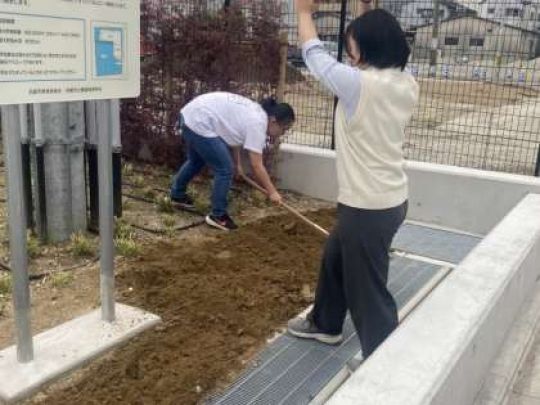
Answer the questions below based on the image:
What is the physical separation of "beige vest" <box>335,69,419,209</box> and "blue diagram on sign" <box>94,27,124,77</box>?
3.56 feet

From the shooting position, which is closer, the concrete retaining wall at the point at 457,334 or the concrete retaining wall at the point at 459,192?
the concrete retaining wall at the point at 457,334

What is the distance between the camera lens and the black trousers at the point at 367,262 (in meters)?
2.61

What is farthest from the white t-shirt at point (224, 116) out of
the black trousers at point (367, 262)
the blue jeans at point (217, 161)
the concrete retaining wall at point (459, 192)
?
the black trousers at point (367, 262)

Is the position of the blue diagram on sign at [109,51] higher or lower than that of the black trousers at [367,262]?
higher

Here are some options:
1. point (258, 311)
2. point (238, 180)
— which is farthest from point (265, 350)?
point (238, 180)

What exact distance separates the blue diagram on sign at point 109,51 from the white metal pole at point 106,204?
241mm

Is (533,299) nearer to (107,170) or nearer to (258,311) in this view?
(258,311)

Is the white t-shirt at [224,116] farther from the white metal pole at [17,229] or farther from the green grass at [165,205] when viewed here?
the white metal pole at [17,229]

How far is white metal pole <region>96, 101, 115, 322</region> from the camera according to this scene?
2.98m

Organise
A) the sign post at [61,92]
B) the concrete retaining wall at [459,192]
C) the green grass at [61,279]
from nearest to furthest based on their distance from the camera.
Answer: the sign post at [61,92] < the green grass at [61,279] < the concrete retaining wall at [459,192]

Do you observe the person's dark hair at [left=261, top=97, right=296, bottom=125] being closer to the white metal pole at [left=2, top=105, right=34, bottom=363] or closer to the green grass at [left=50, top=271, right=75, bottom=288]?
the green grass at [left=50, top=271, right=75, bottom=288]

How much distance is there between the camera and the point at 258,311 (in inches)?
142

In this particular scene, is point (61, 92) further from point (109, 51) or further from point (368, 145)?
point (368, 145)

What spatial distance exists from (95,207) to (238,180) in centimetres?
193
